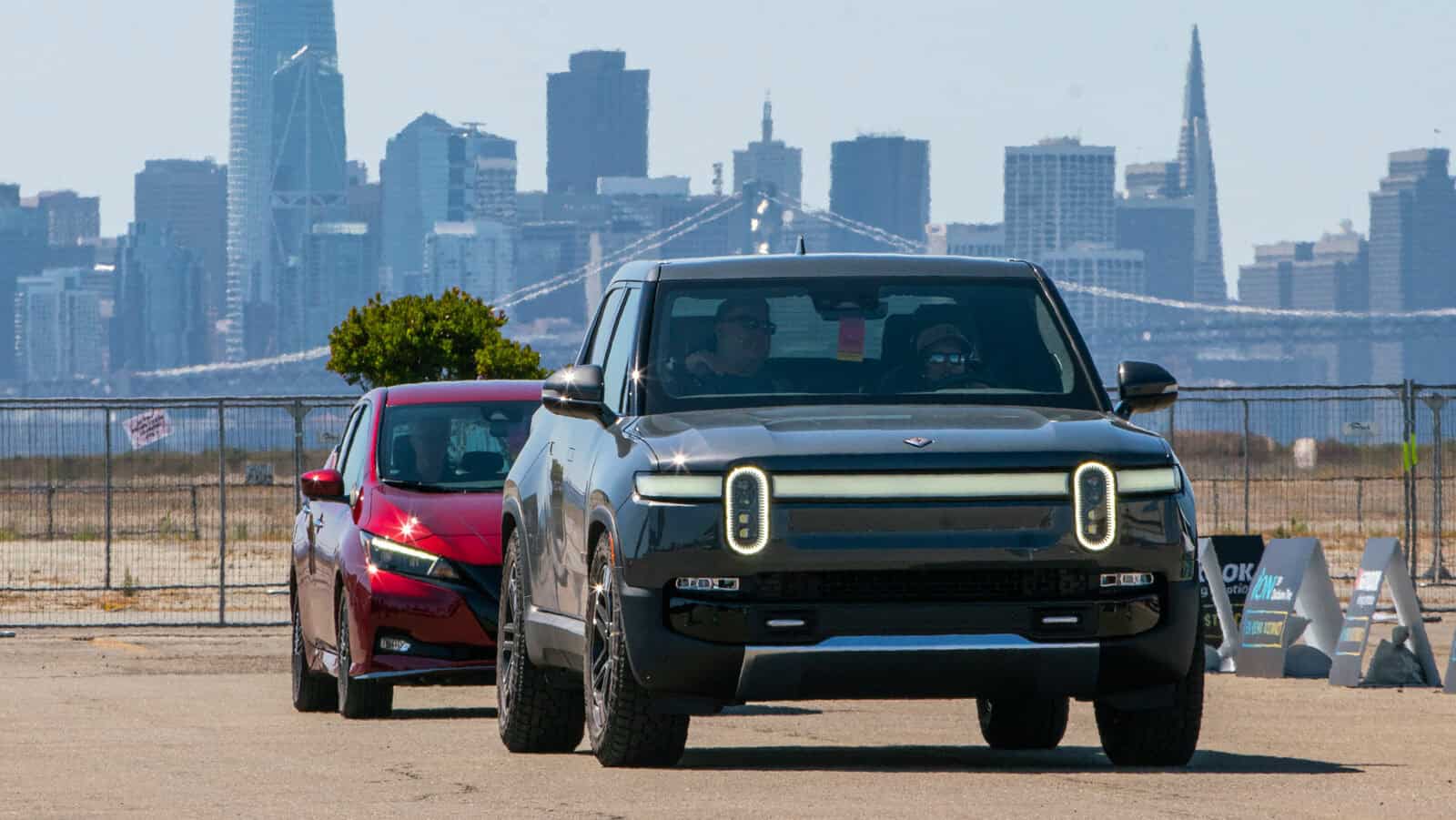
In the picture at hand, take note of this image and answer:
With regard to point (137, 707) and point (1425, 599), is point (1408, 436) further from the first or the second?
point (137, 707)

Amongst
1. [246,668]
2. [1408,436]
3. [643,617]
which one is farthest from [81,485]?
[643,617]

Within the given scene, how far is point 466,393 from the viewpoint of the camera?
14.4 meters

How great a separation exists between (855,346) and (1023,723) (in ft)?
6.61

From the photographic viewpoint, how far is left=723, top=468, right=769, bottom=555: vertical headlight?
28.8ft

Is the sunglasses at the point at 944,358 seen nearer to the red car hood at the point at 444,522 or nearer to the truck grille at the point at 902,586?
the truck grille at the point at 902,586

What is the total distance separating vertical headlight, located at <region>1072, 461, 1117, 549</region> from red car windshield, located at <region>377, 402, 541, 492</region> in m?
5.52

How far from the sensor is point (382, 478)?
14.0 meters

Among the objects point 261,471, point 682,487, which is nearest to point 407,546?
point 682,487

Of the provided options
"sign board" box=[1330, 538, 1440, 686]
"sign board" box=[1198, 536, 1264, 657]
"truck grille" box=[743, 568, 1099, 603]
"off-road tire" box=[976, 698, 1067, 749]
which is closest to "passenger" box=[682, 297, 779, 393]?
"truck grille" box=[743, 568, 1099, 603]

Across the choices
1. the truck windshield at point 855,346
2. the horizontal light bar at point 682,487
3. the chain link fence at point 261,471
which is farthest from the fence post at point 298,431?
the horizontal light bar at point 682,487

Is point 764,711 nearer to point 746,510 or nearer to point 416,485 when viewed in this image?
point 416,485

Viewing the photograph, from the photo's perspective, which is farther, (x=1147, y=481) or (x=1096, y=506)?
(x=1147, y=481)

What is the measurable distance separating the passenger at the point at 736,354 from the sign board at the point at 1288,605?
7.86 m

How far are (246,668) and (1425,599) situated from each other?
475 inches
